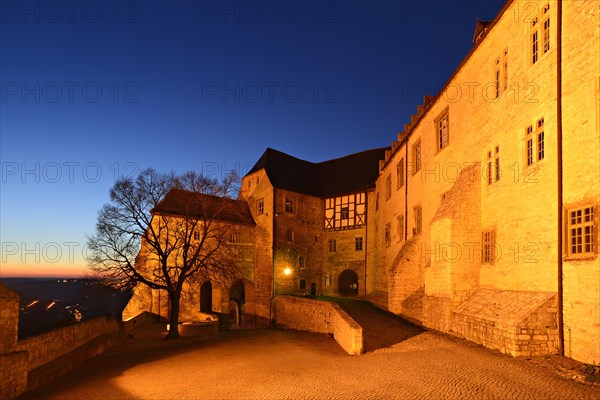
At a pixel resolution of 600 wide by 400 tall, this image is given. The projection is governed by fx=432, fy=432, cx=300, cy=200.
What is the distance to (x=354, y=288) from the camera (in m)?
34.1

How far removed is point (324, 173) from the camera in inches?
1547

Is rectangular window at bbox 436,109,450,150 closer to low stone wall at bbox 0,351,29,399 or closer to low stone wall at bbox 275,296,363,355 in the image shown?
low stone wall at bbox 275,296,363,355

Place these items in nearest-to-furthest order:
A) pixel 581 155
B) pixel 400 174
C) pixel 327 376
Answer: pixel 581 155 < pixel 327 376 < pixel 400 174

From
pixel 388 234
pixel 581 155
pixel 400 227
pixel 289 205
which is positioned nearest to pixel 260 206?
pixel 289 205

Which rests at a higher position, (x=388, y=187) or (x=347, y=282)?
(x=388, y=187)

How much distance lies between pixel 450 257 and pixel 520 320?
14.8 ft

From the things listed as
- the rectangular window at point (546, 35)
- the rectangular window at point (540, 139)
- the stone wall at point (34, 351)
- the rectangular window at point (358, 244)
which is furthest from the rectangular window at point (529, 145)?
the rectangular window at point (358, 244)

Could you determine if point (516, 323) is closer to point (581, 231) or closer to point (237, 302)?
point (581, 231)

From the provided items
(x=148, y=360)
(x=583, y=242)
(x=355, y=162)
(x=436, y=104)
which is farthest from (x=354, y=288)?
(x=583, y=242)

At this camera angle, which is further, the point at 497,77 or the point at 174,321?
the point at 174,321

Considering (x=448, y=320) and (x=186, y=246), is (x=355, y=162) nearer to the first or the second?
(x=186, y=246)

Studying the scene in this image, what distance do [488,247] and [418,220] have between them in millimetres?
7794

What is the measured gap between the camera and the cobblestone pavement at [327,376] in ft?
27.6

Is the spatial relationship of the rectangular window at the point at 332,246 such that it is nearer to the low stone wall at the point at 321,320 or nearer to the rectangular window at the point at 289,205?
the rectangular window at the point at 289,205
